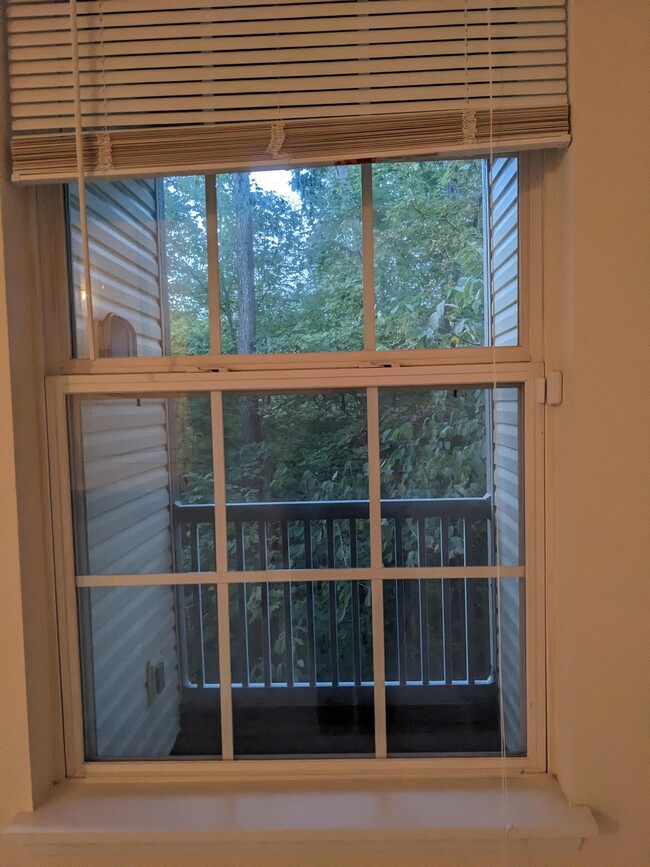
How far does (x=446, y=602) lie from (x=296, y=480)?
0.44 m

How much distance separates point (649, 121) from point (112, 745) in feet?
5.75

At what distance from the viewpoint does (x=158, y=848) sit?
3.75ft

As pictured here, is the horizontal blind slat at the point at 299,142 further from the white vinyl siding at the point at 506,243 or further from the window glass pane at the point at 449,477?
the window glass pane at the point at 449,477

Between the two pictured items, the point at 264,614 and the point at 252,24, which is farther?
the point at 264,614

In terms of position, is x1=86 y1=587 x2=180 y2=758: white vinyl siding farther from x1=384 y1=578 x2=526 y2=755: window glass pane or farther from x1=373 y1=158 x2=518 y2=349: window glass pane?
x1=373 y1=158 x2=518 y2=349: window glass pane

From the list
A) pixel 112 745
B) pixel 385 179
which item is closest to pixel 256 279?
pixel 385 179

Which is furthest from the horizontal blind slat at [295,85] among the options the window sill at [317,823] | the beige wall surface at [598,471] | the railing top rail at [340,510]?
the window sill at [317,823]

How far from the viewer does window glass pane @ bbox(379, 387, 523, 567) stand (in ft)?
4.17

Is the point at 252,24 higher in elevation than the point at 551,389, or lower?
higher

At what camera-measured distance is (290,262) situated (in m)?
1.29

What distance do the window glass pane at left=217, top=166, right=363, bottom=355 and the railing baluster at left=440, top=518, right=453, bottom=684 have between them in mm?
469

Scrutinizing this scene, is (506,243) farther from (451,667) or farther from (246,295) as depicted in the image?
(451,667)

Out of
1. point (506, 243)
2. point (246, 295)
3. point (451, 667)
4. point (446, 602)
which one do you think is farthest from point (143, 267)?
point (451, 667)

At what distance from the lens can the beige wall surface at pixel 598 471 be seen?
1091 millimetres
